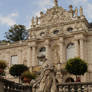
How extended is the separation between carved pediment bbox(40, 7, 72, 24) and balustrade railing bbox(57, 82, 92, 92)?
2442cm

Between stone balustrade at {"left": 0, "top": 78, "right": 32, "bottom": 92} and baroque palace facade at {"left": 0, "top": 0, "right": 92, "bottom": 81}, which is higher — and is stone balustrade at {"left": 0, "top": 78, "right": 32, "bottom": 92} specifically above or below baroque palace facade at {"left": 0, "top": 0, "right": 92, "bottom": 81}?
below

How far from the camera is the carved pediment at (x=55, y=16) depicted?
36688mm

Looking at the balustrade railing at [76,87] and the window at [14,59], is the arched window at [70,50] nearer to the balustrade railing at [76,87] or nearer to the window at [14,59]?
the window at [14,59]

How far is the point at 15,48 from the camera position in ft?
131

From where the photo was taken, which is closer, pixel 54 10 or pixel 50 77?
pixel 50 77

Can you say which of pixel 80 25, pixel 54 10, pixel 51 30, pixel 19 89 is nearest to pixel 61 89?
pixel 19 89

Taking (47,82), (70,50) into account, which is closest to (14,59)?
(70,50)

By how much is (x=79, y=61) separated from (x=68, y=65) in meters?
1.36

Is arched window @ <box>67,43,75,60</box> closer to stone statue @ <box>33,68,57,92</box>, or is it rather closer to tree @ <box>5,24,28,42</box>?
tree @ <box>5,24,28,42</box>

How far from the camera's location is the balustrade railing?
1237 centimetres

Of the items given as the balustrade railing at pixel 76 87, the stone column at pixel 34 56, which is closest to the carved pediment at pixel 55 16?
the stone column at pixel 34 56

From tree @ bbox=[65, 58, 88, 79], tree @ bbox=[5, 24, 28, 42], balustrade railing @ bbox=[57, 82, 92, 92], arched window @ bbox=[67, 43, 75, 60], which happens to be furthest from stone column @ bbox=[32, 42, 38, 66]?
balustrade railing @ bbox=[57, 82, 92, 92]

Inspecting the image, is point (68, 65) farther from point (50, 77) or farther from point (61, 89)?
point (50, 77)

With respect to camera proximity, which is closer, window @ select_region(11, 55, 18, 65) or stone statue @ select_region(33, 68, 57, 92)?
stone statue @ select_region(33, 68, 57, 92)
